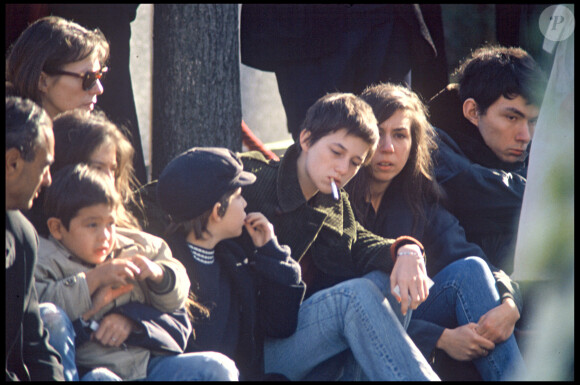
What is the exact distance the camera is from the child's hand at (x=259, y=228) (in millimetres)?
2775

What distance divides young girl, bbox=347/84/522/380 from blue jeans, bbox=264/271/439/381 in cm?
29

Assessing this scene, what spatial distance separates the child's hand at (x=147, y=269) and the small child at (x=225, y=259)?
241mm

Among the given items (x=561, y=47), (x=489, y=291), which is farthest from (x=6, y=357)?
(x=561, y=47)

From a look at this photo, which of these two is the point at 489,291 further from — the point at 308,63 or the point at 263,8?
the point at 263,8

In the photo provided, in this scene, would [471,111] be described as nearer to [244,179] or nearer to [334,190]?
[334,190]

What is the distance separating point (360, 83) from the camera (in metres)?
4.17

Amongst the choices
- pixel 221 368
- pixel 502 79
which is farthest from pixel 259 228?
pixel 502 79

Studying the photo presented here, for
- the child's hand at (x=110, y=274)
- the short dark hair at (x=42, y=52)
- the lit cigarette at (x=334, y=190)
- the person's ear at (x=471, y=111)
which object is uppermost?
the short dark hair at (x=42, y=52)

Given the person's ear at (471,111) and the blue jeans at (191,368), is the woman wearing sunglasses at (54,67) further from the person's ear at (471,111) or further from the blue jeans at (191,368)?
the person's ear at (471,111)

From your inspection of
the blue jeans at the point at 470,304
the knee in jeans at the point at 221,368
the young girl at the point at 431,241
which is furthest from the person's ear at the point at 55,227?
the blue jeans at the point at 470,304

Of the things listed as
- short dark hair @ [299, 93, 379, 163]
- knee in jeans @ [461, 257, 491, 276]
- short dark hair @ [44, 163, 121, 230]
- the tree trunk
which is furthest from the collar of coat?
the tree trunk

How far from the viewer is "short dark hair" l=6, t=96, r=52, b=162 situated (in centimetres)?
225

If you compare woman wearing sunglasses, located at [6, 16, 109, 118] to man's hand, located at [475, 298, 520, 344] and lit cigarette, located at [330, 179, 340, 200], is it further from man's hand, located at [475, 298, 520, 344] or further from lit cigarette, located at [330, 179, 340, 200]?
man's hand, located at [475, 298, 520, 344]

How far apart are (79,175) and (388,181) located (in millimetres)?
1383
